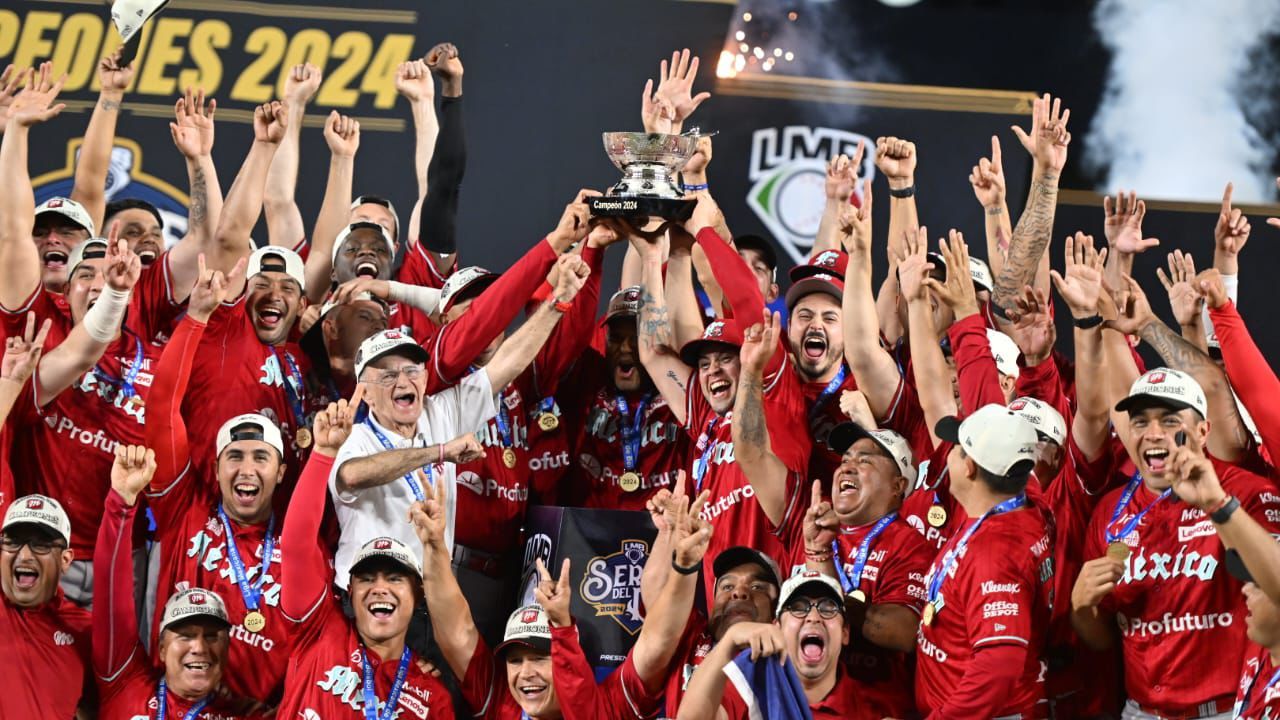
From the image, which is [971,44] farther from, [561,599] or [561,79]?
[561,599]

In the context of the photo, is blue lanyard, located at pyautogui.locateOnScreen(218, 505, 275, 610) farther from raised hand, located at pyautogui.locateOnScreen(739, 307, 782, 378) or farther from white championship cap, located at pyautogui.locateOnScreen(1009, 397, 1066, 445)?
white championship cap, located at pyautogui.locateOnScreen(1009, 397, 1066, 445)

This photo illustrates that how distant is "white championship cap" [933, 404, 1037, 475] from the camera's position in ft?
20.9

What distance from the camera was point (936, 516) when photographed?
6.91 meters

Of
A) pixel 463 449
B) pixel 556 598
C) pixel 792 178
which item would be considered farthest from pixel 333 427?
pixel 792 178

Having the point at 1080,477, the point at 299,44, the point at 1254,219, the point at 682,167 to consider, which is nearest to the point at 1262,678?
the point at 1080,477

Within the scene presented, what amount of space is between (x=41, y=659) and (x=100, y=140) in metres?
2.22

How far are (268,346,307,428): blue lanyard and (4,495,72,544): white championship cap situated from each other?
997mm

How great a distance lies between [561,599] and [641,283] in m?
1.78

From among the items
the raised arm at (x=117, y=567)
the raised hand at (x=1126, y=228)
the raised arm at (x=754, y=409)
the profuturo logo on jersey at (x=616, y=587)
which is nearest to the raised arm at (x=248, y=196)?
the raised arm at (x=117, y=567)

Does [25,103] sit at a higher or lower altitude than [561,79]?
lower

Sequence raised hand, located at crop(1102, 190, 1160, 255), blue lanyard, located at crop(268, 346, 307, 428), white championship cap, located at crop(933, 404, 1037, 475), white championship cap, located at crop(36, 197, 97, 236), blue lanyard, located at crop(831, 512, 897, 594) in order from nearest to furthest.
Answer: white championship cap, located at crop(933, 404, 1037, 475) → blue lanyard, located at crop(831, 512, 897, 594) → raised hand, located at crop(1102, 190, 1160, 255) → blue lanyard, located at crop(268, 346, 307, 428) → white championship cap, located at crop(36, 197, 97, 236)

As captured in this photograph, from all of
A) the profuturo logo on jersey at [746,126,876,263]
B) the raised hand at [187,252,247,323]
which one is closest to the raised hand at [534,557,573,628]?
the raised hand at [187,252,247,323]

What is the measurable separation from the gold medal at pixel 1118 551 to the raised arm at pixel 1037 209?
1356 mm

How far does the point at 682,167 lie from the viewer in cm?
725
